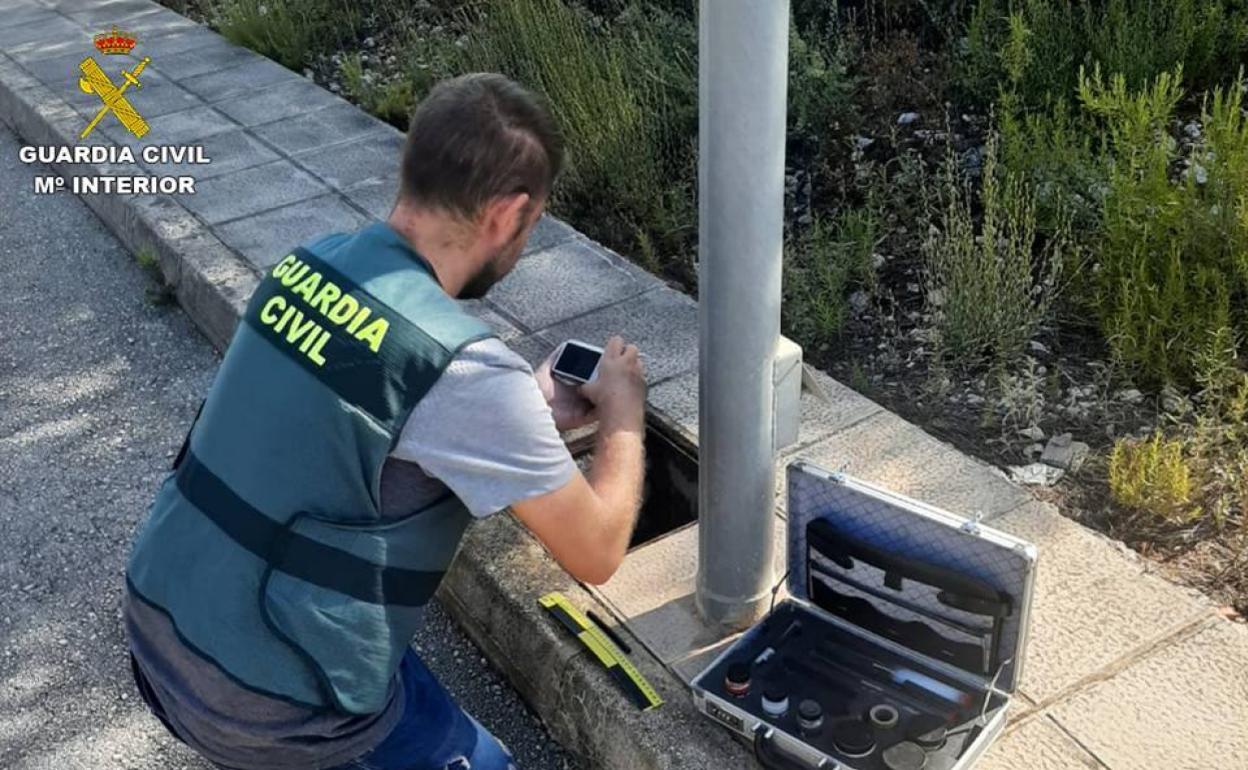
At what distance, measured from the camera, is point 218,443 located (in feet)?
6.89

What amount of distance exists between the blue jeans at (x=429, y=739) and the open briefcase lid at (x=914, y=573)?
759 mm

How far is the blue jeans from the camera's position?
231 cm

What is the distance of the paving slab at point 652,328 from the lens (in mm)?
3994

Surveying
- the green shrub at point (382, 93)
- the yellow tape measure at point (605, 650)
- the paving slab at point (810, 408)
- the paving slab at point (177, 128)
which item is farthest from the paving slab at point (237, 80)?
the yellow tape measure at point (605, 650)

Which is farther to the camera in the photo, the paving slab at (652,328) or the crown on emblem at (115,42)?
the crown on emblem at (115,42)

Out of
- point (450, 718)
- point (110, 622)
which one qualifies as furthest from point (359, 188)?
point (450, 718)

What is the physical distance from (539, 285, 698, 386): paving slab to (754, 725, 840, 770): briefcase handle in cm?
158

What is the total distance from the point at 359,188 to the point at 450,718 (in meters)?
3.48

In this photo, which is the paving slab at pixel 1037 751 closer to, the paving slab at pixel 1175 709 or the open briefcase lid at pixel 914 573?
the paving slab at pixel 1175 709

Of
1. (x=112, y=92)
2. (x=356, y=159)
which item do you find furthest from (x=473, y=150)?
(x=112, y=92)

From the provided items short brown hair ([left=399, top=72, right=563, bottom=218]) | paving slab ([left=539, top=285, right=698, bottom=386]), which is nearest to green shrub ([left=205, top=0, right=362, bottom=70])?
paving slab ([left=539, top=285, right=698, bottom=386])

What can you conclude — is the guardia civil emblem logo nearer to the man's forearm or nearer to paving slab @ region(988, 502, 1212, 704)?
the man's forearm

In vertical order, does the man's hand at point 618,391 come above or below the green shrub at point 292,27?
above

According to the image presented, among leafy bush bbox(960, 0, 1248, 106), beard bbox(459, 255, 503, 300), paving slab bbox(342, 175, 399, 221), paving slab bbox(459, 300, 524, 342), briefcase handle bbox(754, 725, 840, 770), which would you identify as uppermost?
beard bbox(459, 255, 503, 300)
